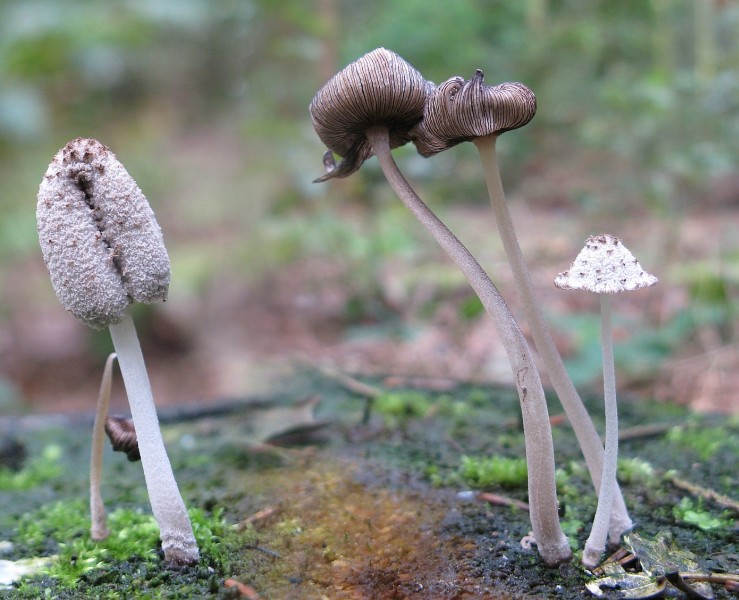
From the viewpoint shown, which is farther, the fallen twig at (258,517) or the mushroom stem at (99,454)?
the fallen twig at (258,517)

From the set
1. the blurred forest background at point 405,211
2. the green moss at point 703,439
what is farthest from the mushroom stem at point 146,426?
the blurred forest background at point 405,211

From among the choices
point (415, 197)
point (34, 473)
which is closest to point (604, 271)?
point (415, 197)

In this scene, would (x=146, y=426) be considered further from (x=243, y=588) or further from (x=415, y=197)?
(x=415, y=197)

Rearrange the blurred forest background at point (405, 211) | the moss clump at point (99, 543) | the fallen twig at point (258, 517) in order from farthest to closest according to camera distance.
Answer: the blurred forest background at point (405, 211) → the fallen twig at point (258, 517) → the moss clump at point (99, 543)

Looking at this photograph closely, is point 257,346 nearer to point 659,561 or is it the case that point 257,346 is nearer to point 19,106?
point 19,106

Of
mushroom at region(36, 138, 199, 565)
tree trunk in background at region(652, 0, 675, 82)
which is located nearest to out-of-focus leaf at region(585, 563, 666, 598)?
mushroom at region(36, 138, 199, 565)

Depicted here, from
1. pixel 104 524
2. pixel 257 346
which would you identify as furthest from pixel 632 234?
pixel 104 524

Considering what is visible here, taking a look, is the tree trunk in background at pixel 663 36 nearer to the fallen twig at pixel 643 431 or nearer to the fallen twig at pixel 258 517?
the fallen twig at pixel 643 431
